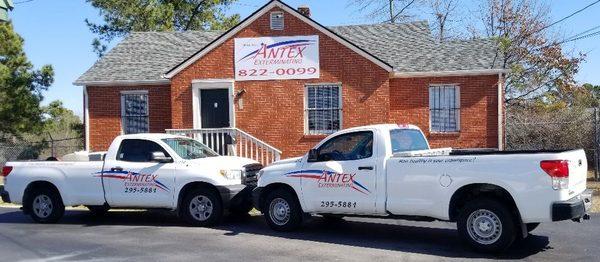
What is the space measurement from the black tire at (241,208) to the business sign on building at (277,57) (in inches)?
245

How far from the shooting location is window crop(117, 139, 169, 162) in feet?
37.5

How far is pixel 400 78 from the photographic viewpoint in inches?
711

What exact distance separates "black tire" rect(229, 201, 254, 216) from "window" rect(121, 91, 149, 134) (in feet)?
26.3

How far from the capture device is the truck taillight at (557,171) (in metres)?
7.61

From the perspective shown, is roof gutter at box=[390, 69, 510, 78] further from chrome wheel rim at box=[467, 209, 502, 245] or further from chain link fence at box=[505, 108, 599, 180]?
chrome wheel rim at box=[467, 209, 502, 245]

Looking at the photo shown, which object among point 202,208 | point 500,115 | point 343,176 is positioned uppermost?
point 500,115

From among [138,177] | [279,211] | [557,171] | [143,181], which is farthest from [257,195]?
[557,171]

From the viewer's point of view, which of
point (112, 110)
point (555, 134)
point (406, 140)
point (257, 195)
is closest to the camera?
point (406, 140)

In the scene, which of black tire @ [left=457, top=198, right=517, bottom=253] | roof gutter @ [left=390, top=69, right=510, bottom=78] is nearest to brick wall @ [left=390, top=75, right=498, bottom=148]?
roof gutter @ [left=390, top=69, right=510, bottom=78]

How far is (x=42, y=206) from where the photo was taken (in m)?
12.0

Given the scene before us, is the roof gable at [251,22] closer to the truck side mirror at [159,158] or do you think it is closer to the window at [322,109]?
the window at [322,109]

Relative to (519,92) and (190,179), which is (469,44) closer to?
(519,92)

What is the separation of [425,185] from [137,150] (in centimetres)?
559

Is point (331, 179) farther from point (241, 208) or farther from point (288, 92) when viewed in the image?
point (288, 92)
